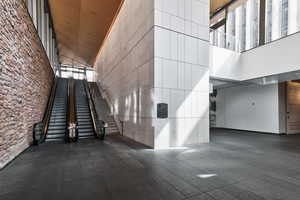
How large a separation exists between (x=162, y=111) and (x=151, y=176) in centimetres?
259

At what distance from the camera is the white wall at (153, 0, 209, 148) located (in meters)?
5.38

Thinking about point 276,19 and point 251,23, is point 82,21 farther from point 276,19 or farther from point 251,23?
point 276,19

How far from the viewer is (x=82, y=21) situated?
10609 mm

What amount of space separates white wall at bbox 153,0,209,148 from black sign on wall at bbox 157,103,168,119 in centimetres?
14

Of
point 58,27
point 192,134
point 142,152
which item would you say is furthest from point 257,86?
point 58,27

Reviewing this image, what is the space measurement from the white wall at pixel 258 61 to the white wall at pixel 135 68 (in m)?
3.83

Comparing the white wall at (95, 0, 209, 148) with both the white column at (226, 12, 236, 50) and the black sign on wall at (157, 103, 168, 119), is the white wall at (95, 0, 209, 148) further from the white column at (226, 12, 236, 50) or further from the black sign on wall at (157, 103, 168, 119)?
the white column at (226, 12, 236, 50)

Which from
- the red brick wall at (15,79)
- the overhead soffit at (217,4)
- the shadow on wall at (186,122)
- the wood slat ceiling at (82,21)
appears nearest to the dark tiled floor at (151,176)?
the red brick wall at (15,79)

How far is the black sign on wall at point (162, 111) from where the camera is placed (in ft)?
17.4

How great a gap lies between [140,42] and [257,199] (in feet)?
19.0

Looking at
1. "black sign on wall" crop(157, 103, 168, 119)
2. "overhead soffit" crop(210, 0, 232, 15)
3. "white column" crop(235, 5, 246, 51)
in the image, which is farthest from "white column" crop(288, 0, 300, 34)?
"black sign on wall" crop(157, 103, 168, 119)

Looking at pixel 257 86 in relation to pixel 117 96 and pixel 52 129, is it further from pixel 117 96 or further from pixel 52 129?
pixel 52 129

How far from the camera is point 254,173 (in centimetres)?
322

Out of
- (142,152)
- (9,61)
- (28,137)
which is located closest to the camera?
(9,61)
